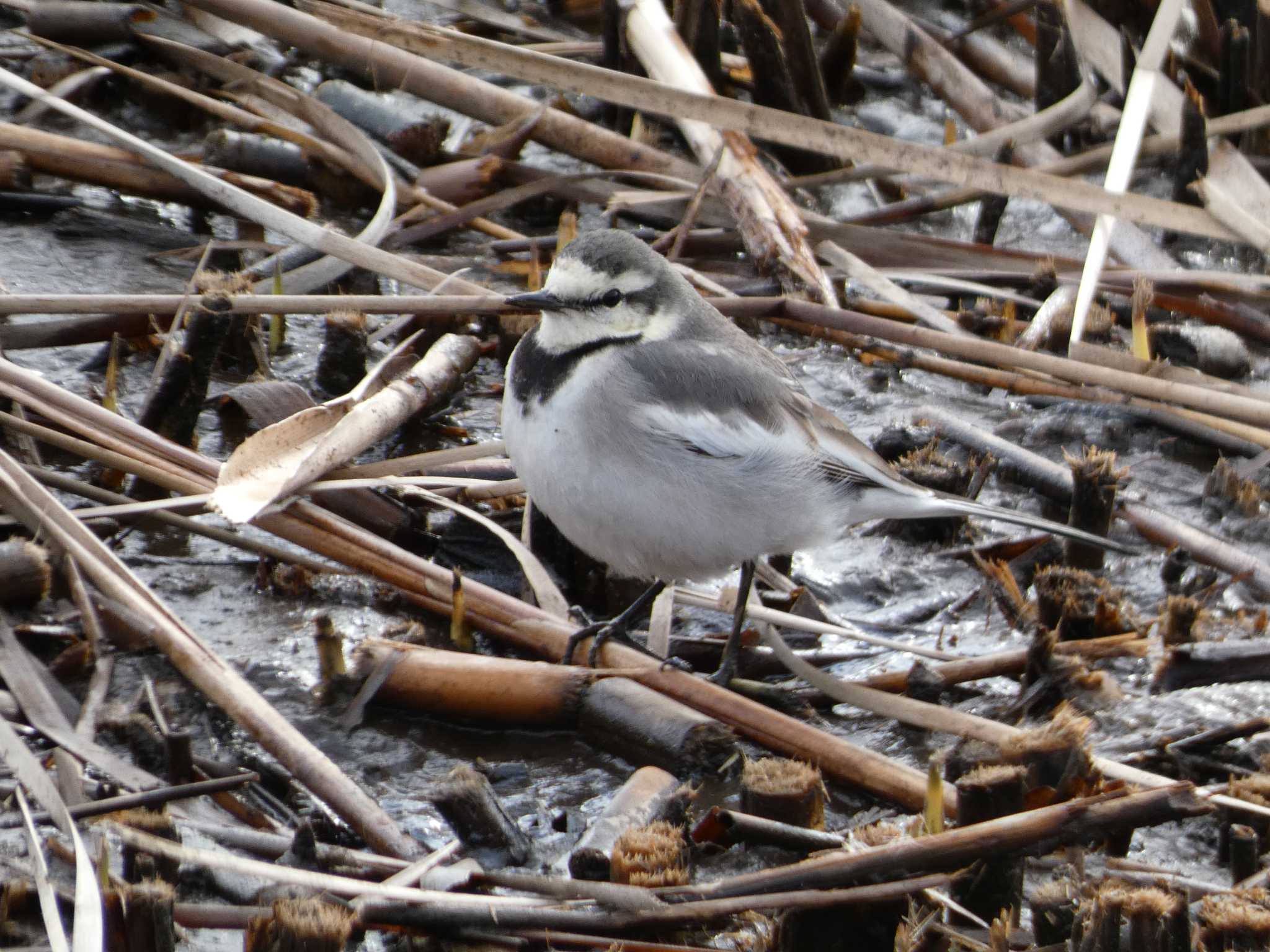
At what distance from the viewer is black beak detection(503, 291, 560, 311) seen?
416 cm

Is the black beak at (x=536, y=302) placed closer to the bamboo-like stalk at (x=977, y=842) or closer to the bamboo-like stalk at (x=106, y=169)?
the bamboo-like stalk at (x=977, y=842)

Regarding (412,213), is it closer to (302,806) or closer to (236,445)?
(236,445)

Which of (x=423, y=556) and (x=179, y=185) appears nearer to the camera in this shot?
(x=423, y=556)

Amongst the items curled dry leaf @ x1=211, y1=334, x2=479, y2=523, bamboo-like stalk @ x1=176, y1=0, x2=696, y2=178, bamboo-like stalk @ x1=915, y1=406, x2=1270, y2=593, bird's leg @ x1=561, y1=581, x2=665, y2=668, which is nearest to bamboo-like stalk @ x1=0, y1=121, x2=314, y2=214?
bamboo-like stalk @ x1=176, y1=0, x2=696, y2=178

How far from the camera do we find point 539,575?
4.35m

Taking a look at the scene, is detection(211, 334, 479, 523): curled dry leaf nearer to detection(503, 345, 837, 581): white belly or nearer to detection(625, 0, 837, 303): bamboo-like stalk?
detection(503, 345, 837, 581): white belly

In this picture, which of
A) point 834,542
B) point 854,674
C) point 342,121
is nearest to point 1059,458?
point 834,542

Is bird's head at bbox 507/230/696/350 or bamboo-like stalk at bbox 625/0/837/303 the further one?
bamboo-like stalk at bbox 625/0/837/303

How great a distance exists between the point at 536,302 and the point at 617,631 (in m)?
0.92

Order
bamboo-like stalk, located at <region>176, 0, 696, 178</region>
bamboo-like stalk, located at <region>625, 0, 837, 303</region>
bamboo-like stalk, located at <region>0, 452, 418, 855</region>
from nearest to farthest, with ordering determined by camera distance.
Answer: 1. bamboo-like stalk, located at <region>0, 452, 418, 855</region>
2. bamboo-like stalk, located at <region>625, 0, 837, 303</region>
3. bamboo-like stalk, located at <region>176, 0, 696, 178</region>

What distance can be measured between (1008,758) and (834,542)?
Result: 1.84 m

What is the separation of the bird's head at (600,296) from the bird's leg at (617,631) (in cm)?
75

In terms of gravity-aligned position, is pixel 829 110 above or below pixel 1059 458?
above

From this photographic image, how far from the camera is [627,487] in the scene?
3.93 m
